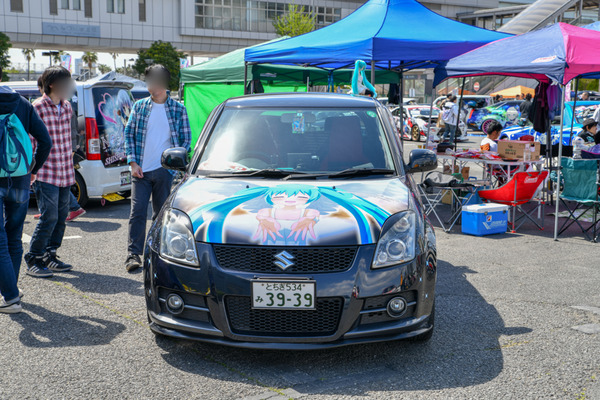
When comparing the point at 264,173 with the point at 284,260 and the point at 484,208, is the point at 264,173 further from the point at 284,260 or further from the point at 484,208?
the point at 484,208

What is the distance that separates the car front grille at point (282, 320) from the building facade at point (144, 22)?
53.0m

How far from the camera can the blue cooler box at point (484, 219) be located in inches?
316

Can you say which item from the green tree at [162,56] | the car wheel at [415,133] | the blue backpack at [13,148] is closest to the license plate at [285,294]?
the blue backpack at [13,148]

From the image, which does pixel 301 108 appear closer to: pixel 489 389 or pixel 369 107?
pixel 369 107

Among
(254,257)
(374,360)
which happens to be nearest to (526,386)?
(374,360)

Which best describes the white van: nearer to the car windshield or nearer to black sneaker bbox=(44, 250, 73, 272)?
black sneaker bbox=(44, 250, 73, 272)

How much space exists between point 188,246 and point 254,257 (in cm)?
→ 43

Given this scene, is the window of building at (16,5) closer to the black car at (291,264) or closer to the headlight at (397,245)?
the black car at (291,264)

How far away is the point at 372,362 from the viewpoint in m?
3.86

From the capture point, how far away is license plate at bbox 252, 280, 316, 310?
3490mm

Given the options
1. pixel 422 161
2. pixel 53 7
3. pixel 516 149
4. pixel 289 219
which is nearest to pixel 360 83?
pixel 516 149

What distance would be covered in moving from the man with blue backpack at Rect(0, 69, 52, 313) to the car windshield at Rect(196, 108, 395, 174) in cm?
139

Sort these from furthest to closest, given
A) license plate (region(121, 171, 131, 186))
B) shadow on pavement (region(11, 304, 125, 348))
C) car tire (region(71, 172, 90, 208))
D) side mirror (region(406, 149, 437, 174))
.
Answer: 1. license plate (region(121, 171, 131, 186))
2. car tire (region(71, 172, 90, 208))
3. side mirror (region(406, 149, 437, 174))
4. shadow on pavement (region(11, 304, 125, 348))

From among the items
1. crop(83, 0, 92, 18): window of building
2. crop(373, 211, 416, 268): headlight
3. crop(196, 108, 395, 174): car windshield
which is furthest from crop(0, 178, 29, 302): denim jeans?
crop(83, 0, 92, 18): window of building
